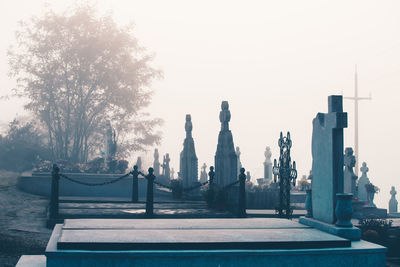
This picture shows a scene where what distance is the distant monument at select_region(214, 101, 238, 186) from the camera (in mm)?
19078

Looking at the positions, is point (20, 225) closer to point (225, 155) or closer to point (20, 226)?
point (20, 226)

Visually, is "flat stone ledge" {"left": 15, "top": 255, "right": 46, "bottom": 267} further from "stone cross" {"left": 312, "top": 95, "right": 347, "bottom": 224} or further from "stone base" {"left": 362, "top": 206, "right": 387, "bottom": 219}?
"stone base" {"left": 362, "top": 206, "right": 387, "bottom": 219}

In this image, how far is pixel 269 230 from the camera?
812 cm

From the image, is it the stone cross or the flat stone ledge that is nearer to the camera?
the flat stone ledge

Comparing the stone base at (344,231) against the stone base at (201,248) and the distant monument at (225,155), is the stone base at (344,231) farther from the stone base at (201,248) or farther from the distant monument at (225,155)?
the distant monument at (225,155)

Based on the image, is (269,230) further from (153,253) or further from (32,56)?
(32,56)

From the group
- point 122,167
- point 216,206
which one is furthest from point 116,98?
point 216,206

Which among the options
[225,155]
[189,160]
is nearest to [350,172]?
[225,155]

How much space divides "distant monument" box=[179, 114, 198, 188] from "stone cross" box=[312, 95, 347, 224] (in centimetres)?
1456

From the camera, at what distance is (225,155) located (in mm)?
19469

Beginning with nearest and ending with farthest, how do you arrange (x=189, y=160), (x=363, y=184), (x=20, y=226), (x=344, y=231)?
(x=344, y=231)
(x=20, y=226)
(x=189, y=160)
(x=363, y=184)

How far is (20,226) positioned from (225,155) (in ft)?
26.8

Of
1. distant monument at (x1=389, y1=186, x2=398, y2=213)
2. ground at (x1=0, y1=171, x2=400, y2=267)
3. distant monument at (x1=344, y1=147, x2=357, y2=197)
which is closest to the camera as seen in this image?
ground at (x1=0, y1=171, x2=400, y2=267)

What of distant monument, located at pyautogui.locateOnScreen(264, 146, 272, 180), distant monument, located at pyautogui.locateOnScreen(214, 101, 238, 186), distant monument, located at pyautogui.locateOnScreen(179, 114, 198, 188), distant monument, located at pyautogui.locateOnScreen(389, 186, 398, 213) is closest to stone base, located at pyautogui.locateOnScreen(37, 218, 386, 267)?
distant monument, located at pyautogui.locateOnScreen(214, 101, 238, 186)
